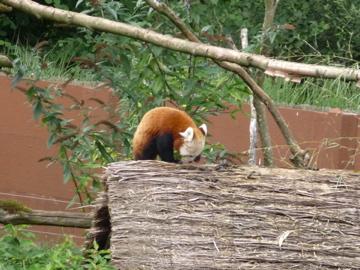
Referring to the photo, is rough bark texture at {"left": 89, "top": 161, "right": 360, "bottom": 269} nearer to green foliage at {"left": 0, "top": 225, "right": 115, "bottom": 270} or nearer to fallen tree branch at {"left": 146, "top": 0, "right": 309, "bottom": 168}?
fallen tree branch at {"left": 146, "top": 0, "right": 309, "bottom": 168}

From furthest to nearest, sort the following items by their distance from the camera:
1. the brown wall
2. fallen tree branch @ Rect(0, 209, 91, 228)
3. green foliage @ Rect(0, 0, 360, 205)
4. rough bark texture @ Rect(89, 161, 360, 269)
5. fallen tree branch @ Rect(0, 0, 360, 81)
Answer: the brown wall < fallen tree branch @ Rect(0, 209, 91, 228) < green foliage @ Rect(0, 0, 360, 205) < rough bark texture @ Rect(89, 161, 360, 269) < fallen tree branch @ Rect(0, 0, 360, 81)

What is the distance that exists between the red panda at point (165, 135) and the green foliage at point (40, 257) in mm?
637

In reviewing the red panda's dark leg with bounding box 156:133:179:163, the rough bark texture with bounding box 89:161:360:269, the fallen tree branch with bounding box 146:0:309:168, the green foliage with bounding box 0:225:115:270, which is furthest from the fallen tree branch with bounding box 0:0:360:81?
the green foliage with bounding box 0:225:115:270

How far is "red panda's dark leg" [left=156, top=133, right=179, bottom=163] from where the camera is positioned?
17.2 feet

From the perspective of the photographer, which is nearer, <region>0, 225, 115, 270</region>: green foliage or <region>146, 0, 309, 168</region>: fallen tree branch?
<region>146, 0, 309, 168</region>: fallen tree branch

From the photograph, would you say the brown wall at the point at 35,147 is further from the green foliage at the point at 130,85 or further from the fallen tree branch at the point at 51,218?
the fallen tree branch at the point at 51,218

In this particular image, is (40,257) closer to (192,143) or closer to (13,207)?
(13,207)

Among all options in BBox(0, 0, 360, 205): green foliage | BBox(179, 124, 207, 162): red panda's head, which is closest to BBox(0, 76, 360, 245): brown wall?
BBox(0, 0, 360, 205): green foliage

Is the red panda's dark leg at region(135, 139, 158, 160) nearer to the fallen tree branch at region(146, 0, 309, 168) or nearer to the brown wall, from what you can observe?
the fallen tree branch at region(146, 0, 309, 168)

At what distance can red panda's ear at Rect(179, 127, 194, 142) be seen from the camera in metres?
5.24

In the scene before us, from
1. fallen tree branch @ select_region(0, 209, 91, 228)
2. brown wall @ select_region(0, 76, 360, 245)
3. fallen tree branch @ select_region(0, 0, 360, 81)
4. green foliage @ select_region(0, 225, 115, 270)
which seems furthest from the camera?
brown wall @ select_region(0, 76, 360, 245)

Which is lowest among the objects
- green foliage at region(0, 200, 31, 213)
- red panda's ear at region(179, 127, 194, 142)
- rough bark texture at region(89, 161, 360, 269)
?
green foliage at region(0, 200, 31, 213)

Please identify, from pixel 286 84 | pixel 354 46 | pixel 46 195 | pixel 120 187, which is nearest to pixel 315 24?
pixel 354 46

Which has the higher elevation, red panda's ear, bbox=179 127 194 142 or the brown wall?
red panda's ear, bbox=179 127 194 142
